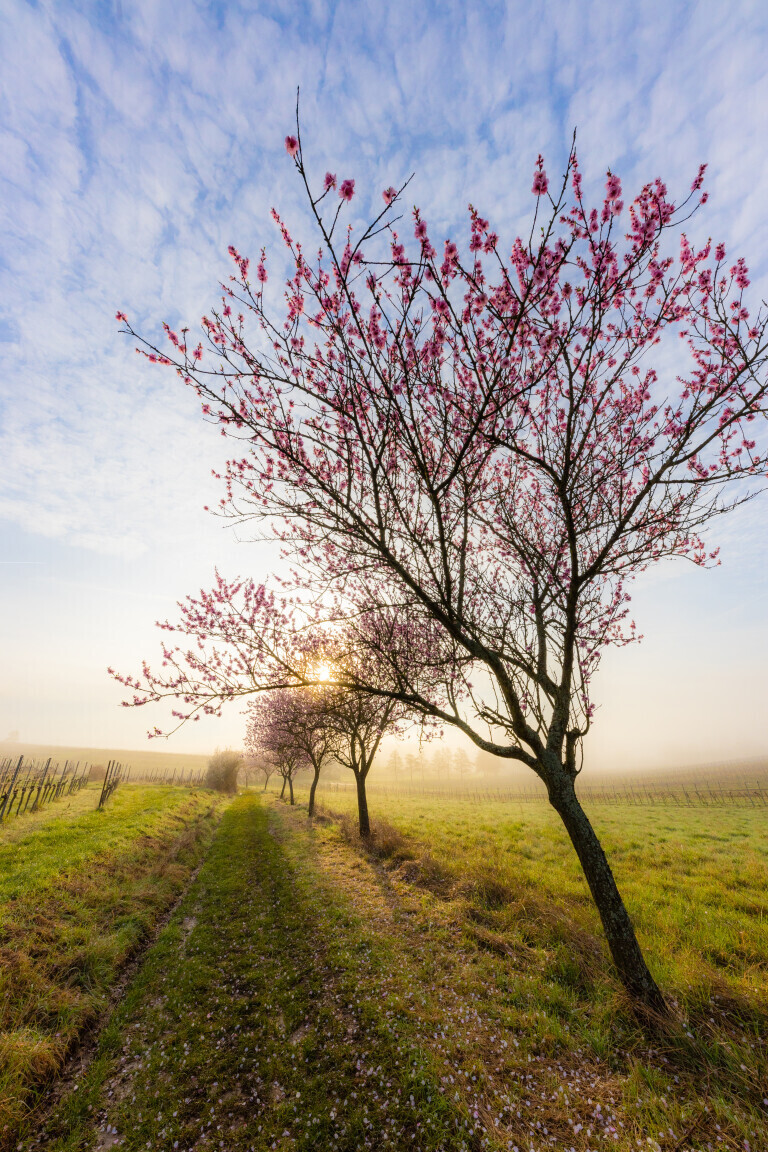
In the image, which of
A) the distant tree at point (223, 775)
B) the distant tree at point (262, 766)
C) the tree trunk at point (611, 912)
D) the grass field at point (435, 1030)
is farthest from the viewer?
the distant tree at point (262, 766)

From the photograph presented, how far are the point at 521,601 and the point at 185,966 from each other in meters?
10.5

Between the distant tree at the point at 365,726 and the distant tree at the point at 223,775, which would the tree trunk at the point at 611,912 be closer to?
the distant tree at the point at 365,726

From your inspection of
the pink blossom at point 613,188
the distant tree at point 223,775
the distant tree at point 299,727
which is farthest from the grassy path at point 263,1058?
the distant tree at point 223,775

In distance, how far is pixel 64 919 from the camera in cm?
952

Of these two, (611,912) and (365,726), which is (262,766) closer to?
(365,726)

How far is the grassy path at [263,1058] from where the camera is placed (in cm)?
460

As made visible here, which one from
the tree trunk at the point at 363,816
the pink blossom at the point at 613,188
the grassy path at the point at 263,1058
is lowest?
the grassy path at the point at 263,1058

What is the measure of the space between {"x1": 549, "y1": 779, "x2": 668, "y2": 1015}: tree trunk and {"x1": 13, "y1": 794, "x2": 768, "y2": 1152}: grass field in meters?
0.33

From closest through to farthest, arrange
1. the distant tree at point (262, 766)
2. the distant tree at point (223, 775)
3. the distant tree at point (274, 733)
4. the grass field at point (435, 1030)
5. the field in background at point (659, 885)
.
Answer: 1. the grass field at point (435, 1030)
2. the field in background at point (659, 885)
3. the distant tree at point (274, 733)
4. the distant tree at point (223, 775)
5. the distant tree at point (262, 766)

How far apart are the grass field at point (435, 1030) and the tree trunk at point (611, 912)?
1.07 ft

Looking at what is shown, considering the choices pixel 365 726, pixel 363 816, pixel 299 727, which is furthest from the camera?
pixel 299 727

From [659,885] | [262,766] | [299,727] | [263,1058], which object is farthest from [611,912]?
[262,766]


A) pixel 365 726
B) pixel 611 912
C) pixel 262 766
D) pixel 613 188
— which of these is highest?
pixel 613 188

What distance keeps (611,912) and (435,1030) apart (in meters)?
3.28
